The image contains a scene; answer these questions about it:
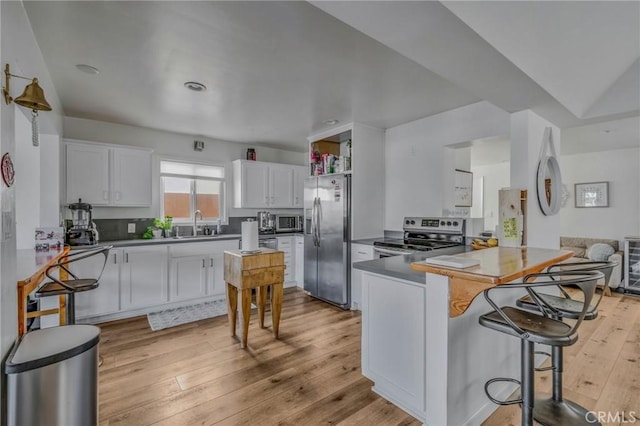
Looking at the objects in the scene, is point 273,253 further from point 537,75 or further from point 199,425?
point 537,75

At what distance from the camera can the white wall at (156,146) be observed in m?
3.93

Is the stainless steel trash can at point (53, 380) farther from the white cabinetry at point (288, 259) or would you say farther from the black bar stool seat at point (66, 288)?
the white cabinetry at point (288, 259)

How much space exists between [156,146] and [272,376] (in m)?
3.64

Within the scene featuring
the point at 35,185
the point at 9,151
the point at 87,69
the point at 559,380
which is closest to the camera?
the point at 9,151

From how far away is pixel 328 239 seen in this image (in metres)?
4.21

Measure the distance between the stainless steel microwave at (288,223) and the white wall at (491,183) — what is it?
4.33m

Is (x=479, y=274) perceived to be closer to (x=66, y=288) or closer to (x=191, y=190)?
(x=66, y=288)

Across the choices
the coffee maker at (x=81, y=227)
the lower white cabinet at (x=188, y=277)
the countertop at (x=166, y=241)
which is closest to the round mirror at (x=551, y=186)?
the countertop at (x=166, y=241)

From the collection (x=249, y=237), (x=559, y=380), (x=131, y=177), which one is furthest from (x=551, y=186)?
(x=131, y=177)

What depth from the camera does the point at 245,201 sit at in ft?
16.3

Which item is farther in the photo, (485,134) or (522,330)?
(485,134)

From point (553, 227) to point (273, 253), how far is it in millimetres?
2843

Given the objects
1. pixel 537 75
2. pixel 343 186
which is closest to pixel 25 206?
pixel 343 186

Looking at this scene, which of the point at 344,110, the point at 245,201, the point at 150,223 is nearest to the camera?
the point at 344,110
